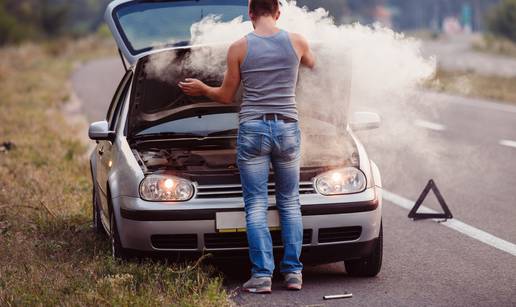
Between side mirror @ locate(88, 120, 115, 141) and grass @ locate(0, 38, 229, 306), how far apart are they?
31.1 inches

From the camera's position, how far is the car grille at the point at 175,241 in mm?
6270

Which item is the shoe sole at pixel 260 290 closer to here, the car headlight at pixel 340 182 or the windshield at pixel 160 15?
the car headlight at pixel 340 182

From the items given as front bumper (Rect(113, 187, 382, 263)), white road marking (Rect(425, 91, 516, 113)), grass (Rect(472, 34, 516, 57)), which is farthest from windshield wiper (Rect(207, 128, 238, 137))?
grass (Rect(472, 34, 516, 57))

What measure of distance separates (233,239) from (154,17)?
2895 millimetres

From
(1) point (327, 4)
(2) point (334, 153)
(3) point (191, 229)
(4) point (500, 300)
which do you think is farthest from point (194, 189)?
(1) point (327, 4)

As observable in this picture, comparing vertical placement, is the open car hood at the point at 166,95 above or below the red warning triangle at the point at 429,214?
above

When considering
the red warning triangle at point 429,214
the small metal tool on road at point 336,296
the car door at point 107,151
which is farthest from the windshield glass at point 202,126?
the red warning triangle at point 429,214

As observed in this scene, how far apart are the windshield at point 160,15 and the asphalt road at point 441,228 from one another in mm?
2222

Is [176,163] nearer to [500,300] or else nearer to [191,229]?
[191,229]

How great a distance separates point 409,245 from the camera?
7.80 metres

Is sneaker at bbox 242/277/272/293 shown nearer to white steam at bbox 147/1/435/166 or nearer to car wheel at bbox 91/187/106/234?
white steam at bbox 147/1/435/166

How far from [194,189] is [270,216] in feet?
1.61

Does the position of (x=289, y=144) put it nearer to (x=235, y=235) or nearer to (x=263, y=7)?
(x=235, y=235)

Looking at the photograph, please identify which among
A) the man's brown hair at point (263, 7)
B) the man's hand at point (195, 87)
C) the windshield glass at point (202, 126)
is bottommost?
the windshield glass at point (202, 126)
